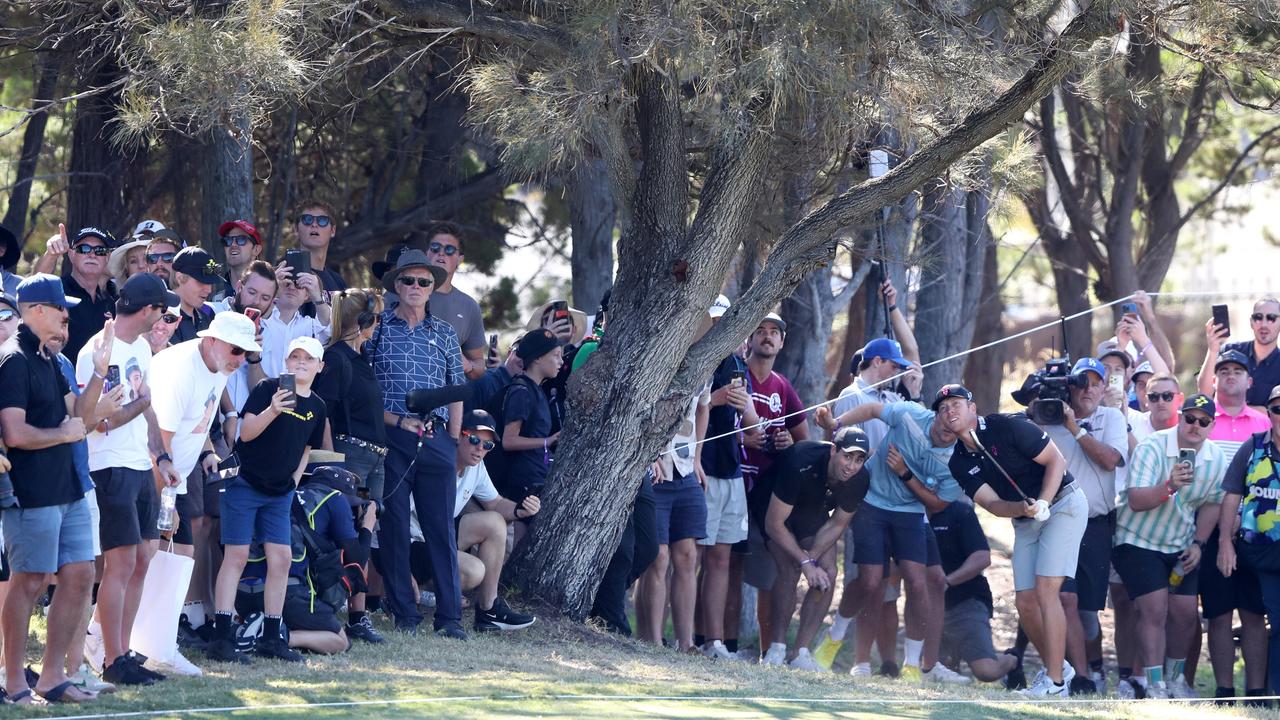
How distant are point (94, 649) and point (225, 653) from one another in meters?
0.60

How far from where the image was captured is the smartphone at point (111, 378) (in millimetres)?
6086

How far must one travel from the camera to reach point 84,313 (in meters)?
7.57

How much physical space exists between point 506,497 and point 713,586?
1.46 meters

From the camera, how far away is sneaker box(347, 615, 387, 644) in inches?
294

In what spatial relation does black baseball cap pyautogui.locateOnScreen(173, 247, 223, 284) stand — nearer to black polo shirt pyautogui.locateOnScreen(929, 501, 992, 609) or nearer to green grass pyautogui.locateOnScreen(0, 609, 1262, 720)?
green grass pyautogui.locateOnScreen(0, 609, 1262, 720)

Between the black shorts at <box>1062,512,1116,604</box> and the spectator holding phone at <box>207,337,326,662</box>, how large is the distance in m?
4.85

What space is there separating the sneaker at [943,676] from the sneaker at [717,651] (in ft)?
4.05

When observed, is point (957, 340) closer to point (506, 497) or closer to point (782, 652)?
point (782, 652)

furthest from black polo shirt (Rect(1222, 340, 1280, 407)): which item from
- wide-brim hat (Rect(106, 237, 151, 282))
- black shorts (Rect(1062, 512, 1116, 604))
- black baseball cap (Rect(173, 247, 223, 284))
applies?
wide-brim hat (Rect(106, 237, 151, 282))

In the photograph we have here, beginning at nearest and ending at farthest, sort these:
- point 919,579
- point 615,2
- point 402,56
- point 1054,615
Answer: point 615,2, point 1054,615, point 919,579, point 402,56

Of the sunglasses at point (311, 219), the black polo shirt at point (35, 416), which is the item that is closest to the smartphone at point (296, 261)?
the sunglasses at point (311, 219)

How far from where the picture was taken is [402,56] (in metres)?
10.1

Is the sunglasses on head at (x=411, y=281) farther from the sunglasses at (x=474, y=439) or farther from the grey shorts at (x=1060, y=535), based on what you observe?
the grey shorts at (x=1060, y=535)

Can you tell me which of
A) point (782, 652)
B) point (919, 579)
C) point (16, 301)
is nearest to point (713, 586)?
point (782, 652)
